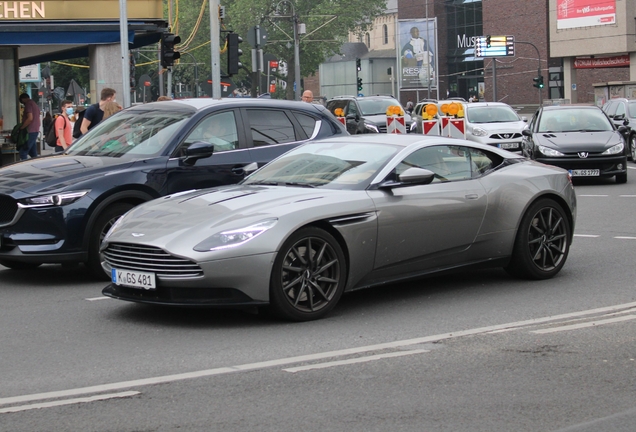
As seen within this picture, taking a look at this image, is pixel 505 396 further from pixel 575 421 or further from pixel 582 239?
pixel 582 239

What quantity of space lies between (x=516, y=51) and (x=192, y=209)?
84312 mm

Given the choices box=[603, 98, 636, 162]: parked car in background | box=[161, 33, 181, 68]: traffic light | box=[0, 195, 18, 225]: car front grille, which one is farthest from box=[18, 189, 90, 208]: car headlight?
box=[603, 98, 636, 162]: parked car in background

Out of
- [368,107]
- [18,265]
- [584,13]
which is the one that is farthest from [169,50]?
[584,13]

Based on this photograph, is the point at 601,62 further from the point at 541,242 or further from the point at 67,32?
the point at 541,242

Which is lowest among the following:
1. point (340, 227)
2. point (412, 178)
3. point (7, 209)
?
point (340, 227)

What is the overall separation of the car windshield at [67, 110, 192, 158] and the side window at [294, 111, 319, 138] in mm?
1412

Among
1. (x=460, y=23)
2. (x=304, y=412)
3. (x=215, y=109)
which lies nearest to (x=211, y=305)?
(x=304, y=412)

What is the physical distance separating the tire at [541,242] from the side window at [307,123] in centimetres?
306

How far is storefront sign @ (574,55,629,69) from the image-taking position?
198 ft

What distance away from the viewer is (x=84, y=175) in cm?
955

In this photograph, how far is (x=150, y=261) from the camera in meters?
7.36

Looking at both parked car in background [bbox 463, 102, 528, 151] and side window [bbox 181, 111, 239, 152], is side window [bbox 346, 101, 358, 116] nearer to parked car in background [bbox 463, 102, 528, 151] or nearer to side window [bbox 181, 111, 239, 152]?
parked car in background [bbox 463, 102, 528, 151]

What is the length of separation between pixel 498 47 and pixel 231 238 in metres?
78.3

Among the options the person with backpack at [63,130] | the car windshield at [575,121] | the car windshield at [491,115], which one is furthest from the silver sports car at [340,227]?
the car windshield at [491,115]
